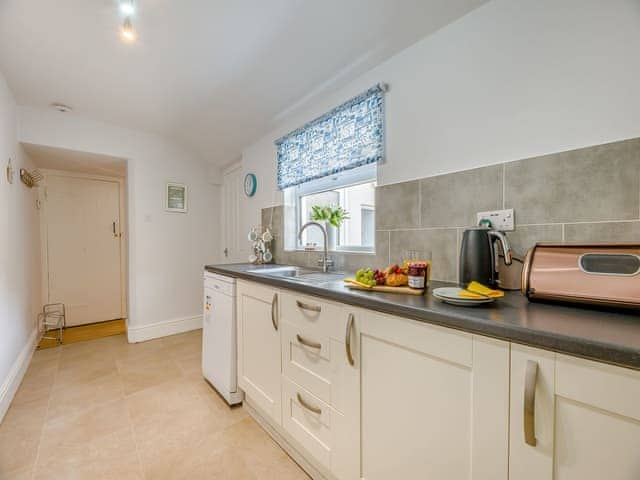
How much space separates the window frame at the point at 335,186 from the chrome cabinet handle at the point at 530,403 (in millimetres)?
1165

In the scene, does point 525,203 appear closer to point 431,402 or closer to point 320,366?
point 431,402

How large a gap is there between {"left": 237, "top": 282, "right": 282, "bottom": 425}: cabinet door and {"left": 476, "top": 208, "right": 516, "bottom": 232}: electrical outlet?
1070mm

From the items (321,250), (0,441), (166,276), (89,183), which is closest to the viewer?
(0,441)

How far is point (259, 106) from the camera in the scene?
2344mm

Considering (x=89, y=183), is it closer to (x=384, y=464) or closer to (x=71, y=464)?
(x=71, y=464)

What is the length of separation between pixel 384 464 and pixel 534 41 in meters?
1.70

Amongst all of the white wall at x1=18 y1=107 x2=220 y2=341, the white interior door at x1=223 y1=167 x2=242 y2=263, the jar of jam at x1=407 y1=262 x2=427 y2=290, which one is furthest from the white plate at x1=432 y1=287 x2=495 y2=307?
the white wall at x1=18 y1=107 x2=220 y2=341

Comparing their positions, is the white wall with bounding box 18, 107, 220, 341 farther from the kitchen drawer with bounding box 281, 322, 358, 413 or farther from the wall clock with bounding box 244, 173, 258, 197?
the kitchen drawer with bounding box 281, 322, 358, 413

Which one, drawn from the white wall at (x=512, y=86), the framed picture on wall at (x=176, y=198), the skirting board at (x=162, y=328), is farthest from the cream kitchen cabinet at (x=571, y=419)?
the framed picture on wall at (x=176, y=198)

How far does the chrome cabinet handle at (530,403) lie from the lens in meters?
0.64

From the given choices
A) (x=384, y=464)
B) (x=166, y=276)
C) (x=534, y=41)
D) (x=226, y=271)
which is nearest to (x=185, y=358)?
(x=166, y=276)

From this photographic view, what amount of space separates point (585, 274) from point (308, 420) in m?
1.19

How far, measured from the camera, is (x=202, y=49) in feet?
5.67

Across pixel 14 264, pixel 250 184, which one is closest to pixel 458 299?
pixel 250 184
